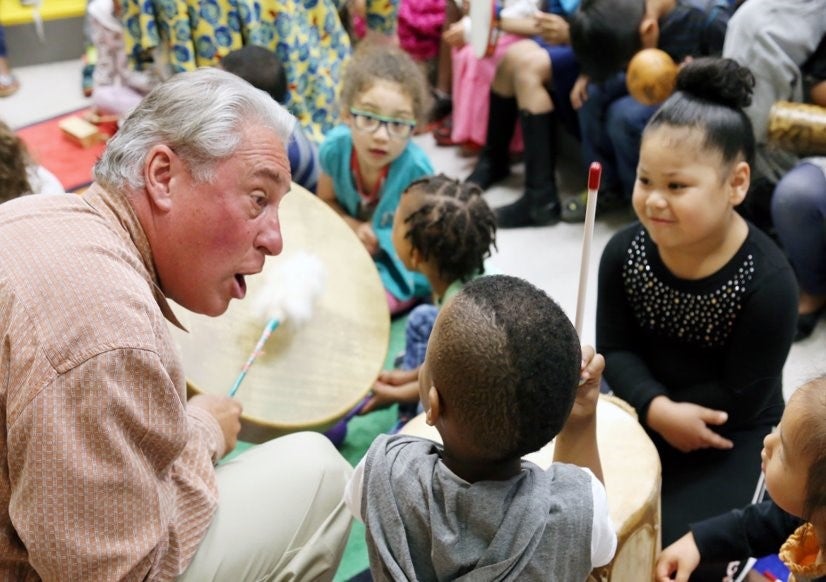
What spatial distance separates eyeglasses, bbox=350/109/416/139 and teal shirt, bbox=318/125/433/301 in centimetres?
10

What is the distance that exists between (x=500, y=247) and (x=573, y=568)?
199 centimetres

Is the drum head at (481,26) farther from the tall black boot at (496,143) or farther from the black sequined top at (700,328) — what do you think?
the black sequined top at (700,328)

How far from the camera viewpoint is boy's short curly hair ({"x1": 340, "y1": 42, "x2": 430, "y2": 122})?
2.52 meters

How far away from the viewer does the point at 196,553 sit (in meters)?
1.37

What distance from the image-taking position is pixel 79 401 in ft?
3.37

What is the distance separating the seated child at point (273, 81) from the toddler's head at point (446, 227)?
0.67m

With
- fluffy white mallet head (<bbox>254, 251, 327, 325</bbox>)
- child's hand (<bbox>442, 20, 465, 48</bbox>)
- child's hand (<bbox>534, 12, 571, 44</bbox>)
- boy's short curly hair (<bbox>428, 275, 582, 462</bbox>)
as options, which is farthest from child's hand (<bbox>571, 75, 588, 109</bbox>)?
boy's short curly hair (<bbox>428, 275, 582, 462</bbox>)

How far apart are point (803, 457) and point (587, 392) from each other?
29 cm

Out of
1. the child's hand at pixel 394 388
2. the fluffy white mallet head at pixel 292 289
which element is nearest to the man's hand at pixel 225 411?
the fluffy white mallet head at pixel 292 289

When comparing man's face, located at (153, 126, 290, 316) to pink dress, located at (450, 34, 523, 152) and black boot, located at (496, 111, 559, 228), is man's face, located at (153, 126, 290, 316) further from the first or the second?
pink dress, located at (450, 34, 523, 152)

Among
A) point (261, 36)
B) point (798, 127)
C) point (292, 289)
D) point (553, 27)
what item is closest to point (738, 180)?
point (798, 127)

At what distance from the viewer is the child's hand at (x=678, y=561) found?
149cm

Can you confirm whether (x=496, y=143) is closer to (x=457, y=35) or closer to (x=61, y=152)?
(x=457, y=35)

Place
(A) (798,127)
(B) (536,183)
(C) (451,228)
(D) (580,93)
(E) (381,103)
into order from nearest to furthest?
(C) (451,228) < (A) (798,127) < (E) (381,103) < (D) (580,93) < (B) (536,183)
